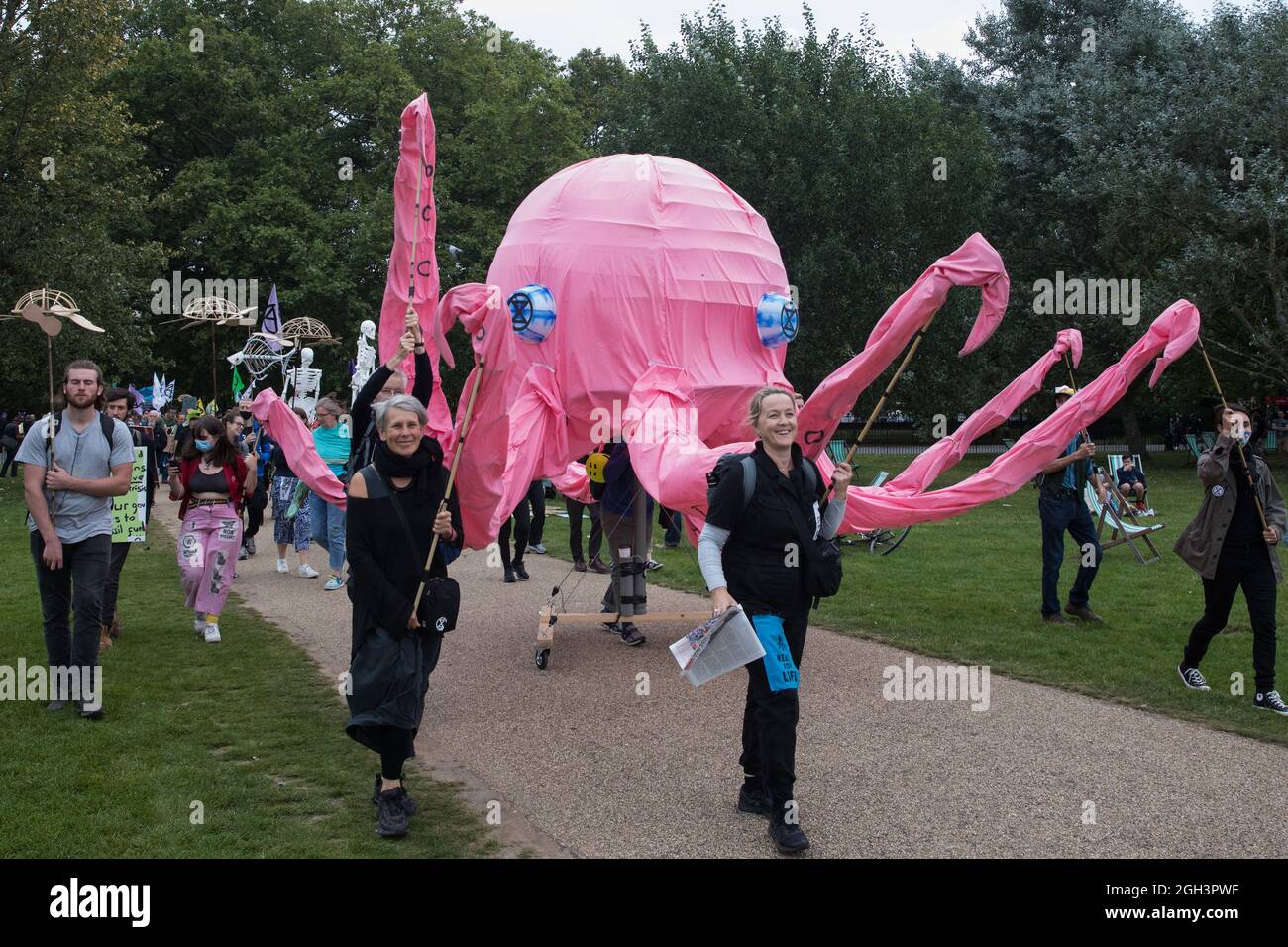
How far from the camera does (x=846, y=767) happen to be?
20.7 ft

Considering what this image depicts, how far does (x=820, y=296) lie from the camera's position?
87.7 feet

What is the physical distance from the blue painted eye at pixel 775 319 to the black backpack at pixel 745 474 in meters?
3.20

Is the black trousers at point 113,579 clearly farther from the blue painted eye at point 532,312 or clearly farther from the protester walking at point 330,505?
the blue painted eye at point 532,312

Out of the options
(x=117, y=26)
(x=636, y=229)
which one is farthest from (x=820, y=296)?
(x=636, y=229)

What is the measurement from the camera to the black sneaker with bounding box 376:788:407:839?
524 centimetres

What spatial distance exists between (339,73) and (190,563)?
27.4m

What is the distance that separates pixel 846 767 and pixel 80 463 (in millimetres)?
4635

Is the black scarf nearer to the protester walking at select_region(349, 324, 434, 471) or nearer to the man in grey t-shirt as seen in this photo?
the protester walking at select_region(349, 324, 434, 471)

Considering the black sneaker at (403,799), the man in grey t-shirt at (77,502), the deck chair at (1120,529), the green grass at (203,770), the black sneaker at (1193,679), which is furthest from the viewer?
the deck chair at (1120,529)

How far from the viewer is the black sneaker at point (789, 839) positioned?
504 cm

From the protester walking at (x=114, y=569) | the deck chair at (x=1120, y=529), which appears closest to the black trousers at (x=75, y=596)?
the protester walking at (x=114, y=569)

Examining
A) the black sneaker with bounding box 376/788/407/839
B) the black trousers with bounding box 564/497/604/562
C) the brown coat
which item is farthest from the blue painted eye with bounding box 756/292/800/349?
the black trousers with bounding box 564/497/604/562
